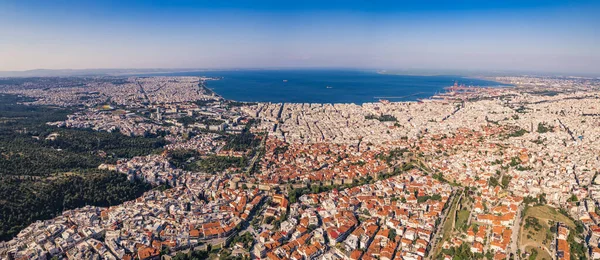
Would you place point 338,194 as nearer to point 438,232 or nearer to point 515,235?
point 438,232

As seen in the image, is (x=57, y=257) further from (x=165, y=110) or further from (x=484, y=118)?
(x=484, y=118)

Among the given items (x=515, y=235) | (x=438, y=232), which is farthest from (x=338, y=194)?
(x=515, y=235)

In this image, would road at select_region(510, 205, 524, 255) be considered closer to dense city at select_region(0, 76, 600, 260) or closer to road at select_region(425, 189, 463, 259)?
dense city at select_region(0, 76, 600, 260)

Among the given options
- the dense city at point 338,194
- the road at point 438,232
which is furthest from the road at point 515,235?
the road at point 438,232

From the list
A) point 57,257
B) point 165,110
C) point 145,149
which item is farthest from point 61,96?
point 57,257

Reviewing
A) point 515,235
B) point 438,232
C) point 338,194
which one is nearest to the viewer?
point 515,235

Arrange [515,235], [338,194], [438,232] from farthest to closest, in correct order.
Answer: [338,194] → [438,232] → [515,235]

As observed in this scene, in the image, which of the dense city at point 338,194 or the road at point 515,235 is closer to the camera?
the road at point 515,235

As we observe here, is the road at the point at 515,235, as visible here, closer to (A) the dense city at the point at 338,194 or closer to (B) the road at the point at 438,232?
(A) the dense city at the point at 338,194

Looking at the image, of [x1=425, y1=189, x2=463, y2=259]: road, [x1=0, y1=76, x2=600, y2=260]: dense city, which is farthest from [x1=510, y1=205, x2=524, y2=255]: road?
[x1=425, y1=189, x2=463, y2=259]: road
